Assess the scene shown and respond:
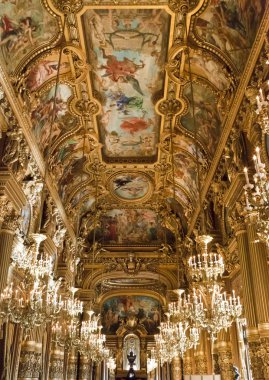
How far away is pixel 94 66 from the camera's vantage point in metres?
11.8

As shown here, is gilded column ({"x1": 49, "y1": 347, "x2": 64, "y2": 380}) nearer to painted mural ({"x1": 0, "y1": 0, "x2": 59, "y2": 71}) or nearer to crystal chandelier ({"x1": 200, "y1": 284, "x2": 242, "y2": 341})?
crystal chandelier ({"x1": 200, "y1": 284, "x2": 242, "y2": 341})

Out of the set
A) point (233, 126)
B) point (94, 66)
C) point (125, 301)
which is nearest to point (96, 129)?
point (94, 66)

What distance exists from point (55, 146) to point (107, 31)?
483 centimetres

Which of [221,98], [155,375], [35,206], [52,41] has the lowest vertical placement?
[155,375]

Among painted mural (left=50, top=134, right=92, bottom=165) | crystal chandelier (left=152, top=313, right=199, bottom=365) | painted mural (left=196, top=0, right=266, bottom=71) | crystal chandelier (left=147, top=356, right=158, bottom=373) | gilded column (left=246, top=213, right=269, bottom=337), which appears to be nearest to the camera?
gilded column (left=246, top=213, right=269, bottom=337)

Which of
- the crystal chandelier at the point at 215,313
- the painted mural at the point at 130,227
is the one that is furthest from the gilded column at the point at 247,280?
the painted mural at the point at 130,227

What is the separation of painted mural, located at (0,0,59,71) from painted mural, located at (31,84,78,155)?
1.98m

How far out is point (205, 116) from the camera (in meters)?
13.1

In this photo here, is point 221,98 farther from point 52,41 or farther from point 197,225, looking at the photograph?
point 197,225

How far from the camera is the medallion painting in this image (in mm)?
18234

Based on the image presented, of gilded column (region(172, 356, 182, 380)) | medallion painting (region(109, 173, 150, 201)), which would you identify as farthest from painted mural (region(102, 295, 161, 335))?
medallion painting (region(109, 173, 150, 201))

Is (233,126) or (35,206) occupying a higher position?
(233,126)

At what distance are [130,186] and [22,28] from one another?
1022 centimetres

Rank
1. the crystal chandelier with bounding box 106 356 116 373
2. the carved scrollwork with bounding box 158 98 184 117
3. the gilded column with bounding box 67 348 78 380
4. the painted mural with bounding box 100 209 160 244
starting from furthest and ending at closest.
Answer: the crystal chandelier with bounding box 106 356 116 373 < the painted mural with bounding box 100 209 160 244 < the gilded column with bounding box 67 348 78 380 < the carved scrollwork with bounding box 158 98 184 117
